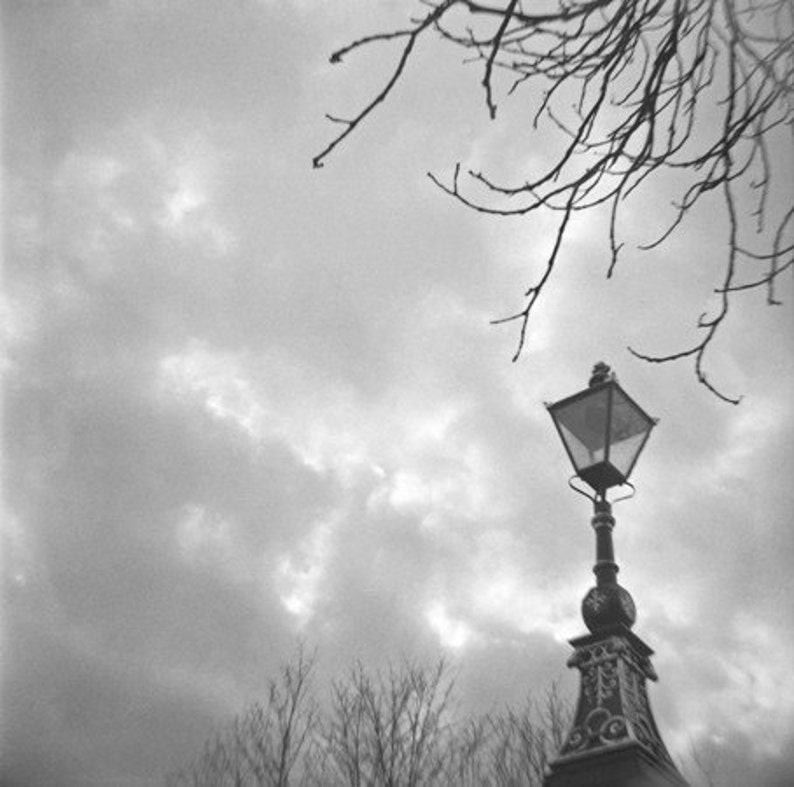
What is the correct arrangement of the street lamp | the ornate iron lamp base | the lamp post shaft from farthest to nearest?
the street lamp < the lamp post shaft < the ornate iron lamp base

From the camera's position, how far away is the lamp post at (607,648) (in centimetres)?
331

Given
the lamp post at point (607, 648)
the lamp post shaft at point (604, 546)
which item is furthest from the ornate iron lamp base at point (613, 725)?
the lamp post shaft at point (604, 546)

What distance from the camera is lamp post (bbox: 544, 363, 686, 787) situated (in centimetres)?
331

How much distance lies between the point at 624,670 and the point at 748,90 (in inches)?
90.7

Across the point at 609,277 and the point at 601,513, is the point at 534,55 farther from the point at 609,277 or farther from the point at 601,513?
the point at 601,513

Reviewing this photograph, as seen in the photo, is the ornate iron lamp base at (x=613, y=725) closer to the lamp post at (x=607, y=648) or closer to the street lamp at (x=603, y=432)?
the lamp post at (x=607, y=648)

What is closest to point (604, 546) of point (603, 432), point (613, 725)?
point (603, 432)

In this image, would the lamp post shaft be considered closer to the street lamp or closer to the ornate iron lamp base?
the street lamp

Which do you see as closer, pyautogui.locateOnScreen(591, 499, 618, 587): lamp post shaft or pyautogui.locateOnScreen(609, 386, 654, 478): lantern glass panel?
pyautogui.locateOnScreen(591, 499, 618, 587): lamp post shaft

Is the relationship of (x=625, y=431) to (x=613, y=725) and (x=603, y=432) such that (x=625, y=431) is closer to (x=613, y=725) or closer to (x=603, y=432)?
(x=603, y=432)

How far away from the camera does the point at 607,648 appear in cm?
365

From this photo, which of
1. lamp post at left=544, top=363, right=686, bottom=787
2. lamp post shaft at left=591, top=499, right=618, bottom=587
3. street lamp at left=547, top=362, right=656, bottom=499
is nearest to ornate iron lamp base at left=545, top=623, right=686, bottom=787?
lamp post at left=544, top=363, right=686, bottom=787

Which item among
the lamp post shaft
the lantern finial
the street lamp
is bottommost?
the lamp post shaft

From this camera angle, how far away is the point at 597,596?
3.90 metres
